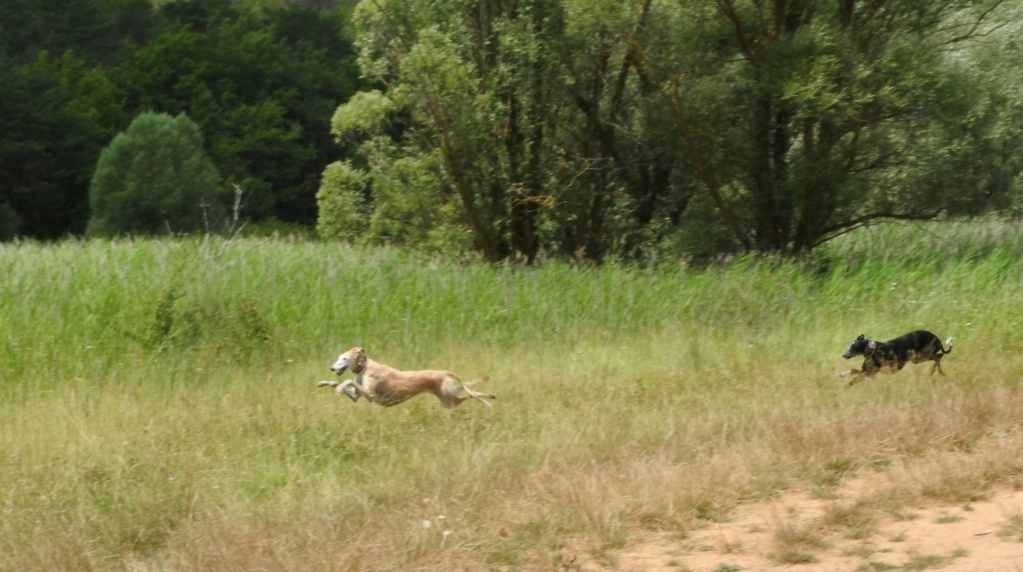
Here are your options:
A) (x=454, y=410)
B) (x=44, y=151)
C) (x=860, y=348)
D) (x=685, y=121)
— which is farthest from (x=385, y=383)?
(x=44, y=151)

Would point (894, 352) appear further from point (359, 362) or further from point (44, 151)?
point (44, 151)

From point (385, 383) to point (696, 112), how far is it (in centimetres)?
1090

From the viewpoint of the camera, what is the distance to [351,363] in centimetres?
855

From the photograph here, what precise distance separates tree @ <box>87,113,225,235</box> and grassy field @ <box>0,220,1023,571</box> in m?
33.8

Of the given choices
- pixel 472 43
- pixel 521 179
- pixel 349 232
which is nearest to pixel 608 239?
pixel 521 179

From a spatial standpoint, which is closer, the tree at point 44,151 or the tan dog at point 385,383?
the tan dog at point 385,383

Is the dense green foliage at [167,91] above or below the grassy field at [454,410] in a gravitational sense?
above

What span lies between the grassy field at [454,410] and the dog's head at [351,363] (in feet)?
1.49

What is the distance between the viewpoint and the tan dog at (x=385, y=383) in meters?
8.60

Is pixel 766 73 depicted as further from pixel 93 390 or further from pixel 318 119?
pixel 318 119

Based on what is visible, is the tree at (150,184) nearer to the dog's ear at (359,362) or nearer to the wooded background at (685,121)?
the wooded background at (685,121)

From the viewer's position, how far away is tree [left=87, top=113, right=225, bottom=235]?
4891 cm

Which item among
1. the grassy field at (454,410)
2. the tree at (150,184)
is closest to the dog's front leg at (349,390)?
the grassy field at (454,410)

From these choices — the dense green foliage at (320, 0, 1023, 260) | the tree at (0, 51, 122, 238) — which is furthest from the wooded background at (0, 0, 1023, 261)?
the tree at (0, 51, 122, 238)
